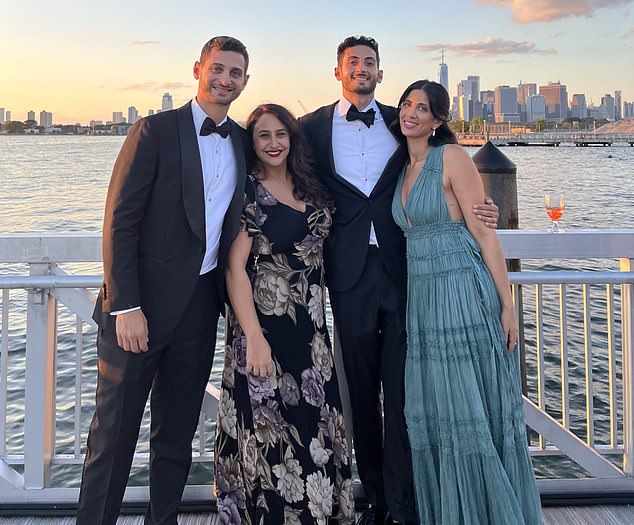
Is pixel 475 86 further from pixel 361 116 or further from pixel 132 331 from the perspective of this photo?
pixel 132 331

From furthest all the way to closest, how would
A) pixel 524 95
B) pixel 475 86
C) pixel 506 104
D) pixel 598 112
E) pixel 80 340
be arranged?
pixel 598 112
pixel 524 95
pixel 475 86
pixel 506 104
pixel 80 340

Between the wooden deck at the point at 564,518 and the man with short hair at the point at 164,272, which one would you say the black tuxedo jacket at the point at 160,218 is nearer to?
the man with short hair at the point at 164,272

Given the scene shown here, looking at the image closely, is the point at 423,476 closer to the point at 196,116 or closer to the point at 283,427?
the point at 283,427

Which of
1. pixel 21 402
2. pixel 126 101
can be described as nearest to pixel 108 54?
pixel 126 101

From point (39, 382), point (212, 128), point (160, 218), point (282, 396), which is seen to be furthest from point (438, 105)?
point (39, 382)

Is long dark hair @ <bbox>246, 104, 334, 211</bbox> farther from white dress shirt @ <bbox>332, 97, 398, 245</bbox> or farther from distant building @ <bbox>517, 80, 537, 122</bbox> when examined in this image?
distant building @ <bbox>517, 80, 537, 122</bbox>

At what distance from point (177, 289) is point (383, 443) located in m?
1.08

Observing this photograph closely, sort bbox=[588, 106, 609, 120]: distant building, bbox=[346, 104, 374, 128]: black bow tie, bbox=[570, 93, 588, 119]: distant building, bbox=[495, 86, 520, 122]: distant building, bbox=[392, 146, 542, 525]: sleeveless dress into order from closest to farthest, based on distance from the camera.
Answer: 1. bbox=[392, 146, 542, 525]: sleeveless dress
2. bbox=[346, 104, 374, 128]: black bow tie
3. bbox=[495, 86, 520, 122]: distant building
4. bbox=[570, 93, 588, 119]: distant building
5. bbox=[588, 106, 609, 120]: distant building

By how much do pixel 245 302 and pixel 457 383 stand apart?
2.75ft

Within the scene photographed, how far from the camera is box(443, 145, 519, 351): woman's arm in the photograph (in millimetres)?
2158

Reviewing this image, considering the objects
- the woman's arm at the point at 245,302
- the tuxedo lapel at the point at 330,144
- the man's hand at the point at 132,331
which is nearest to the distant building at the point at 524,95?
the tuxedo lapel at the point at 330,144

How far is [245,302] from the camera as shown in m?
2.10

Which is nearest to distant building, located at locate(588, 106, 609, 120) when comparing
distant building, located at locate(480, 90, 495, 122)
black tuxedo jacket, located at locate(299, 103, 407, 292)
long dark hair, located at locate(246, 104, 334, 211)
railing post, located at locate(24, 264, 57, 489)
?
distant building, located at locate(480, 90, 495, 122)

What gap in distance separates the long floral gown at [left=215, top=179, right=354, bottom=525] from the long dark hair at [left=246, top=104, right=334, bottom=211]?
0.21ft
